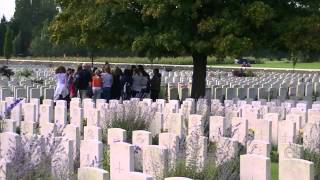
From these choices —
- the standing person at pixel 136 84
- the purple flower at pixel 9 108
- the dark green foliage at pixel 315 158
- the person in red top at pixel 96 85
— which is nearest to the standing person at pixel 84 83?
the person in red top at pixel 96 85

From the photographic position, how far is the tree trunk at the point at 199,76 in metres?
18.6

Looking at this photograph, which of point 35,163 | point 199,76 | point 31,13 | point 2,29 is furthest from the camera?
point 31,13

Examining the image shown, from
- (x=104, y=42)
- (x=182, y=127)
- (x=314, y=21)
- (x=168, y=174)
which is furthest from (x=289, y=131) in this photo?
(x=104, y=42)

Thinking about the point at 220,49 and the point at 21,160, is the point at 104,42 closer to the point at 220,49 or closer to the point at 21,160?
the point at 220,49

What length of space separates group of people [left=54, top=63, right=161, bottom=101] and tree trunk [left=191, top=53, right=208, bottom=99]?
1.23m

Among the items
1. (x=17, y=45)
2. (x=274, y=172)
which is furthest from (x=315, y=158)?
(x=17, y=45)

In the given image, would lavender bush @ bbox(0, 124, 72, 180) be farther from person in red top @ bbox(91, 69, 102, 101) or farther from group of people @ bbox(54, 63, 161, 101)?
group of people @ bbox(54, 63, 161, 101)

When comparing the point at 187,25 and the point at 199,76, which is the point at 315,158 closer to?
the point at 187,25

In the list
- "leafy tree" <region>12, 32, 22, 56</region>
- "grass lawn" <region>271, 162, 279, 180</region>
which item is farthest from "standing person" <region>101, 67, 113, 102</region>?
"leafy tree" <region>12, 32, 22, 56</region>

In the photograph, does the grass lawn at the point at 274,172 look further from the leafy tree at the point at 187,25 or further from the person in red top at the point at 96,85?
the person in red top at the point at 96,85

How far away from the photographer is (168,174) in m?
6.13

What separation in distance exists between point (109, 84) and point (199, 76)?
3394 millimetres

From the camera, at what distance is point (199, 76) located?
19047 mm

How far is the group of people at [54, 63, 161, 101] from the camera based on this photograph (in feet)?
55.1
